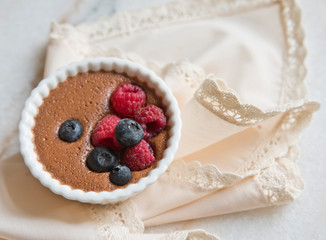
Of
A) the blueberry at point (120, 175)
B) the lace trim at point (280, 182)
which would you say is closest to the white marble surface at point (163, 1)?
the lace trim at point (280, 182)

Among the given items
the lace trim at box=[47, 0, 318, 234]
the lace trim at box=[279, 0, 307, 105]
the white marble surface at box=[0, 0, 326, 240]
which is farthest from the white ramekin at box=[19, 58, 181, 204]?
the lace trim at box=[279, 0, 307, 105]

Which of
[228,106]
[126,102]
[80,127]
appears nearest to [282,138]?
[228,106]

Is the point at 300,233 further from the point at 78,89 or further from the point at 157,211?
the point at 78,89

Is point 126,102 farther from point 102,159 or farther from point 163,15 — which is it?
point 163,15

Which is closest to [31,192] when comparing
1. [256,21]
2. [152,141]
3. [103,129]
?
[103,129]

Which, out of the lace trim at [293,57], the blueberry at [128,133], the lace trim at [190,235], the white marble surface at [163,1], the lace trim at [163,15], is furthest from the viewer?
the lace trim at [163,15]

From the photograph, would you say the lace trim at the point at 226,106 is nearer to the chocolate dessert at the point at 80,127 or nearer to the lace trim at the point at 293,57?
the chocolate dessert at the point at 80,127
